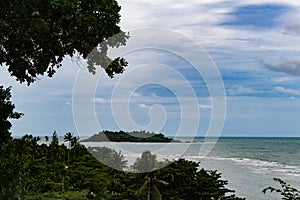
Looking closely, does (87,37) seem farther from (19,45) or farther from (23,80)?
(23,80)

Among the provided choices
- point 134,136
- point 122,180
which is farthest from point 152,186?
point 134,136

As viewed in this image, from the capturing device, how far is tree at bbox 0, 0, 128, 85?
6871 millimetres

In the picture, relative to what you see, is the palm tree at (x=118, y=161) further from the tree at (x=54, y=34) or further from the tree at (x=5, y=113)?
the tree at (x=54, y=34)

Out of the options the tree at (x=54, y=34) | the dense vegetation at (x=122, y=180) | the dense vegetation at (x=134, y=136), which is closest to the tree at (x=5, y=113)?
the tree at (x=54, y=34)

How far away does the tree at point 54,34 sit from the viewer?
6.87 m

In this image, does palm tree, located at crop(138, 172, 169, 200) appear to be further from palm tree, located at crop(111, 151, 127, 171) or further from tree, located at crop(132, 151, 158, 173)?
palm tree, located at crop(111, 151, 127, 171)

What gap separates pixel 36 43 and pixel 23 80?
1.15m

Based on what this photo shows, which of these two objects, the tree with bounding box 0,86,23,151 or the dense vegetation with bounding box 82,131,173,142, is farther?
the dense vegetation with bounding box 82,131,173,142

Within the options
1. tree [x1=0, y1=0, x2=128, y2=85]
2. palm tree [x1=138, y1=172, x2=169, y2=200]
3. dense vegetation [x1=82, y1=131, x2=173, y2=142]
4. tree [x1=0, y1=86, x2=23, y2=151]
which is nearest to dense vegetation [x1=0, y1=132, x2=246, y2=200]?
palm tree [x1=138, y1=172, x2=169, y2=200]

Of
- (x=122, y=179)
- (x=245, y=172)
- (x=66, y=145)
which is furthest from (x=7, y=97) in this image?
A: (x=245, y=172)

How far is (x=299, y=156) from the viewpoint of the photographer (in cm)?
8862

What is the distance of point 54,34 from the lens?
770 centimetres

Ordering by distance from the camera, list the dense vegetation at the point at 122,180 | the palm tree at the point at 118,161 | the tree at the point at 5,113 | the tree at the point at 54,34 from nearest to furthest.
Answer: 1. the tree at the point at 54,34
2. the tree at the point at 5,113
3. the dense vegetation at the point at 122,180
4. the palm tree at the point at 118,161

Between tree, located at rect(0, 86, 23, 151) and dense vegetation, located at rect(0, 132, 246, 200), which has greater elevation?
tree, located at rect(0, 86, 23, 151)
